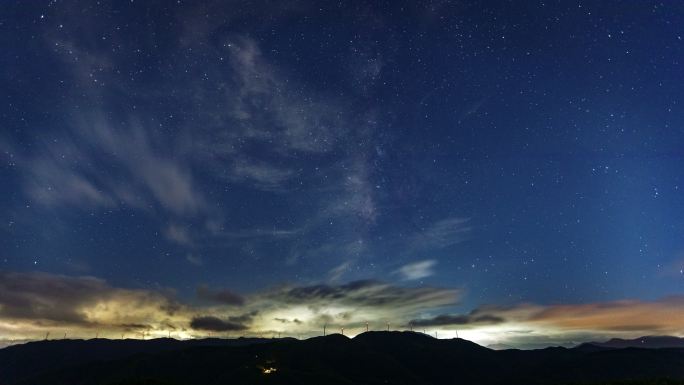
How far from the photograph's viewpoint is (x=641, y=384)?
312 feet

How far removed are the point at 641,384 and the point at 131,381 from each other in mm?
163824

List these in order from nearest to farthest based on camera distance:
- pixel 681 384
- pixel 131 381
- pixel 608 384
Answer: pixel 681 384
pixel 608 384
pixel 131 381

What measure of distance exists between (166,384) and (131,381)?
1267cm

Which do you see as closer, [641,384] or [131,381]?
[641,384]

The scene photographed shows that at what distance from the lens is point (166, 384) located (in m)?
166

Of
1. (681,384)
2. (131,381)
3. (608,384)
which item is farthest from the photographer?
(131,381)

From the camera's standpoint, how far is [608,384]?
3558 inches

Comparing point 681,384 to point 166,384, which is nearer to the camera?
point 681,384

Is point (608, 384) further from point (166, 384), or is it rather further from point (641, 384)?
point (166, 384)

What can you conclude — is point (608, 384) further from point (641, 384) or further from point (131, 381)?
point (131, 381)

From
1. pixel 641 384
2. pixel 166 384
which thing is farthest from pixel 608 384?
pixel 166 384

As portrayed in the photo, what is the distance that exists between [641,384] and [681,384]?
1281cm

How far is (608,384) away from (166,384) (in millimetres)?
149008

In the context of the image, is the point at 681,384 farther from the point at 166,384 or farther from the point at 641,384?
the point at 166,384
